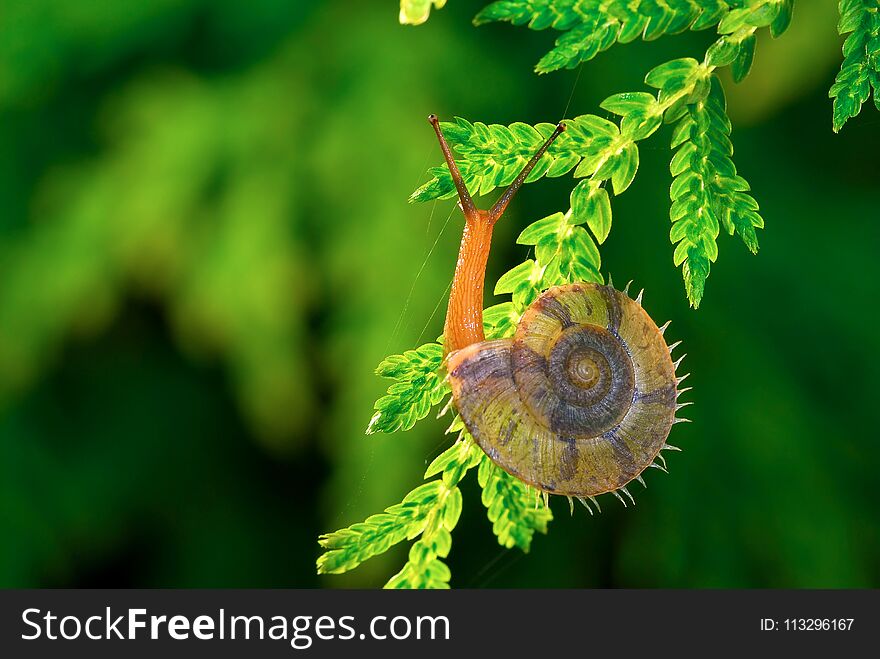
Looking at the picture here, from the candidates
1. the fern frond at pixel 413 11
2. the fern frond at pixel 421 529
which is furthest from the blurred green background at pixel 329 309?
the fern frond at pixel 413 11

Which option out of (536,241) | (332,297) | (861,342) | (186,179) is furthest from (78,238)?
(861,342)

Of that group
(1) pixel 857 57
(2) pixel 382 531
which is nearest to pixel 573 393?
(2) pixel 382 531

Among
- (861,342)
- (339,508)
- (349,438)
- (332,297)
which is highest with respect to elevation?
(332,297)

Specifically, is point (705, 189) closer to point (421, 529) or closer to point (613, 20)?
point (613, 20)

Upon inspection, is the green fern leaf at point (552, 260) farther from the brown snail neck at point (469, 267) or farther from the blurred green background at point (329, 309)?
the blurred green background at point (329, 309)

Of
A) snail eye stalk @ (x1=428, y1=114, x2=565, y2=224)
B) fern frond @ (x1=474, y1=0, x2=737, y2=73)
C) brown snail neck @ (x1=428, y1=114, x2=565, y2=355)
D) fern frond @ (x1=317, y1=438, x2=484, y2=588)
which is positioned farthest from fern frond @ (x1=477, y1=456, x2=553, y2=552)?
fern frond @ (x1=474, y1=0, x2=737, y2=73)

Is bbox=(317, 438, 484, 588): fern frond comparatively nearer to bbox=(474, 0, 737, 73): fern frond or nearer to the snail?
the snail

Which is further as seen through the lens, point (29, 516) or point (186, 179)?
point (29, 516)

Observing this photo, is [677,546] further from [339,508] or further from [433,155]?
[433,155]

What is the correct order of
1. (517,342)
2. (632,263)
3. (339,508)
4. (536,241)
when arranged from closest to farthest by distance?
(517,342)
(536,241)
(339,508)
(632,263)
